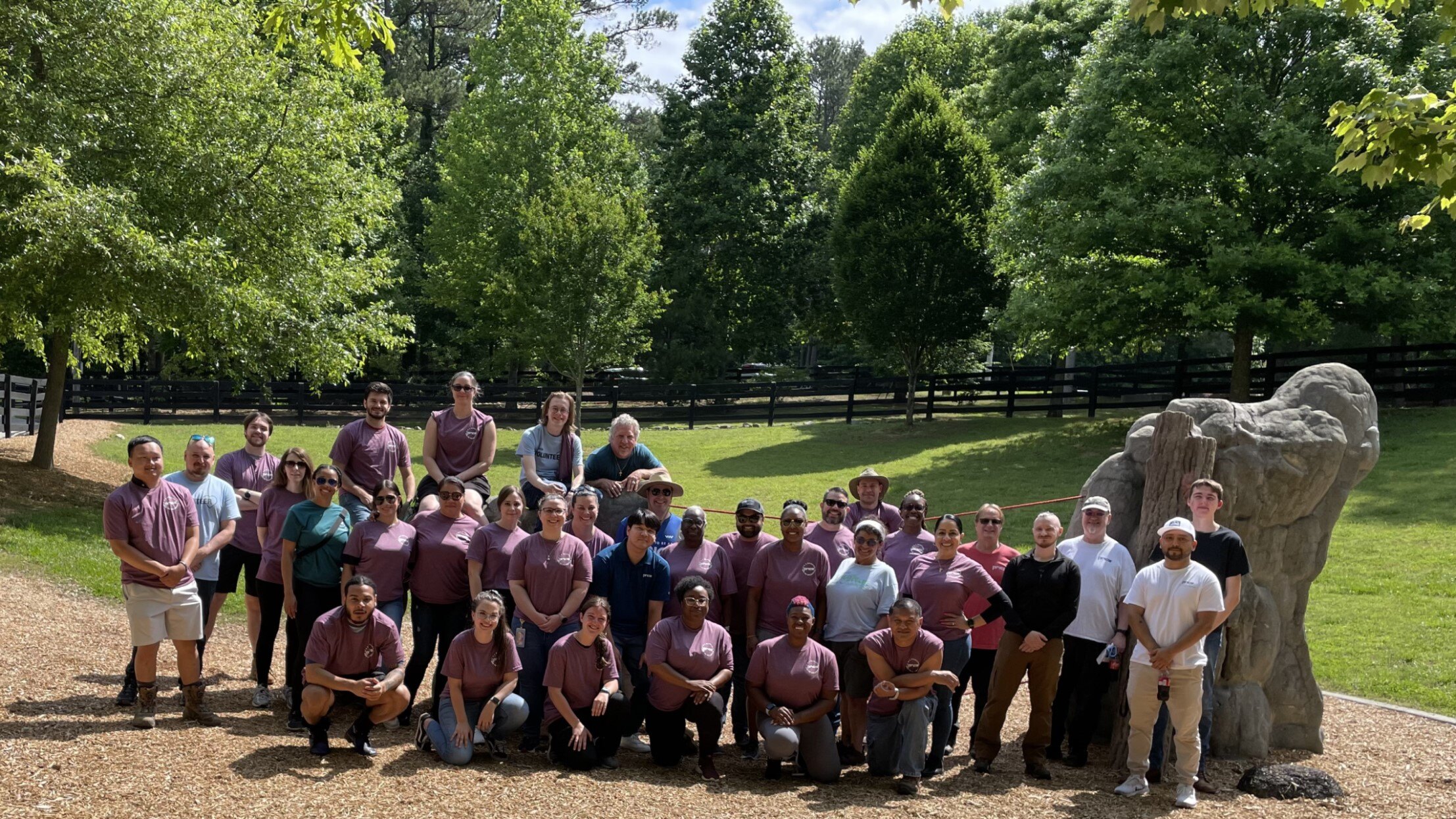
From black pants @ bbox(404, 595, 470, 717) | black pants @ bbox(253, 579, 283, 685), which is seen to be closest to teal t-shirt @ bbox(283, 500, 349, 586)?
black pants @ bbox(253, 579, 283, 685)

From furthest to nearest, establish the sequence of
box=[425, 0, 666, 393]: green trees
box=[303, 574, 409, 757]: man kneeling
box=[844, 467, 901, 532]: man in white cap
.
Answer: box=[425, 0, 666, 393]: green trees < box=[844, 467, 901, 532]: man in white cap < box=[303, 574, 409, 757]: man kneeling

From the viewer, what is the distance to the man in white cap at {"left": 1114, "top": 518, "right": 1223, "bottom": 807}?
7.43 meters

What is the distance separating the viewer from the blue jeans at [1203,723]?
7801 mm

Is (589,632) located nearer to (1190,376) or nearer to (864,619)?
(864,619)

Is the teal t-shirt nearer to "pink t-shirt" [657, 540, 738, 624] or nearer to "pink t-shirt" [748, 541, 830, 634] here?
"pink t-shirt" [657, 540, 738, 624]

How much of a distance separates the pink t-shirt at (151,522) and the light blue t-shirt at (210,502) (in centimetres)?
35

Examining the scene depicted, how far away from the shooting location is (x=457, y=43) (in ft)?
150

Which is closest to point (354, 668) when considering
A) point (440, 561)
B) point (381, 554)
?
point (381, 554)

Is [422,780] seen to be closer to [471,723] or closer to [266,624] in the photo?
[471,723]

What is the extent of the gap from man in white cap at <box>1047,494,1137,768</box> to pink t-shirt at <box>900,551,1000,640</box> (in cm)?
73

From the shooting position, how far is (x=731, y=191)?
3622cm

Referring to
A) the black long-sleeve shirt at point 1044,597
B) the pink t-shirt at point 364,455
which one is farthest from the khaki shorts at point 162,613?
the black long-sleeve shirt at point 1044,597

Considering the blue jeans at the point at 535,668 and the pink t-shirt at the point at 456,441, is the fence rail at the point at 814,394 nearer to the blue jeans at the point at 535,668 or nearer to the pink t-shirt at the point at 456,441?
the pink t-shirt at the point at 456,441

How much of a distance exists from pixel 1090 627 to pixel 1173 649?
31.6 inches
